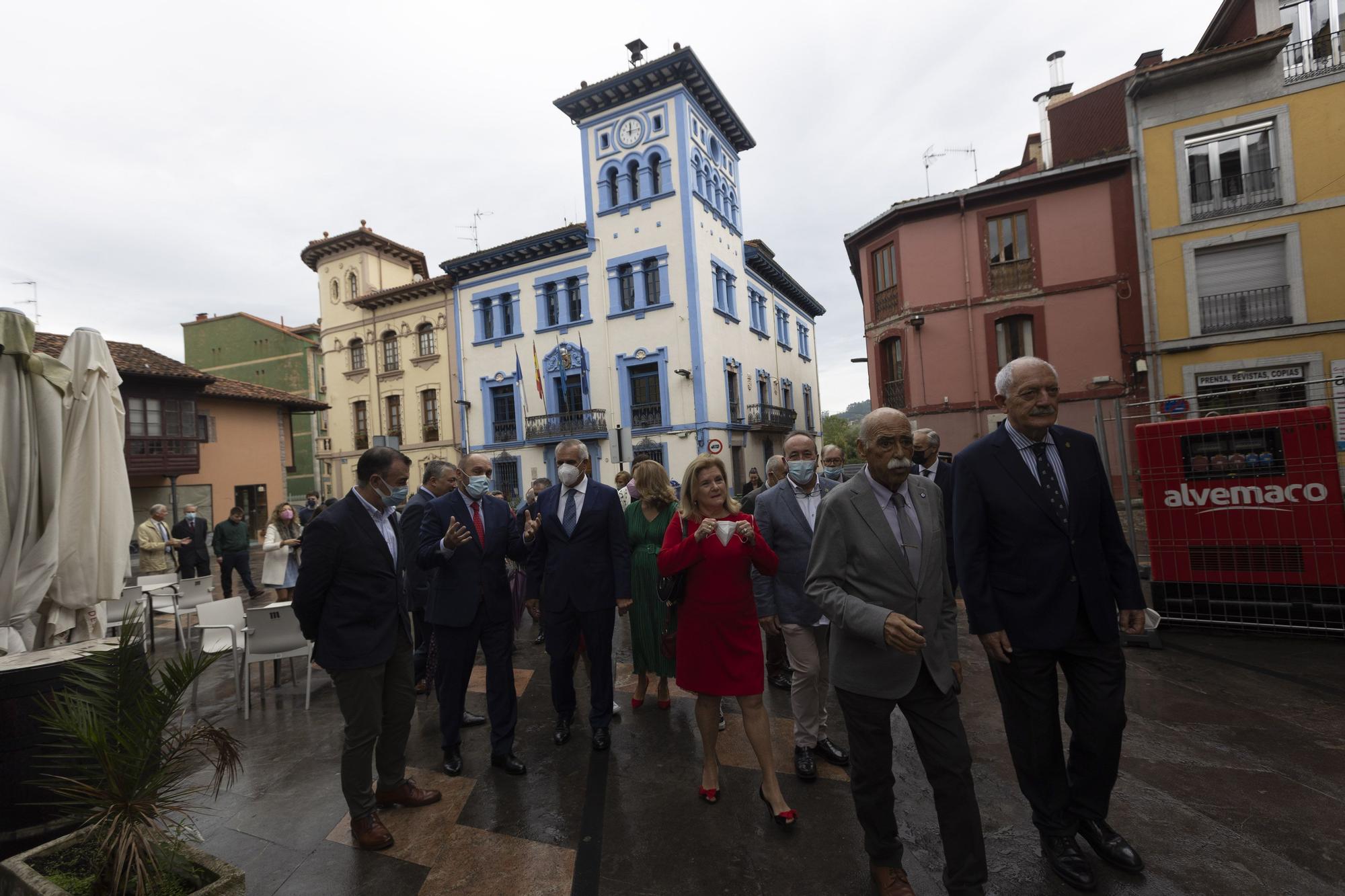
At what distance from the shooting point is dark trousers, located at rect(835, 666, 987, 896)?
239 centimetres

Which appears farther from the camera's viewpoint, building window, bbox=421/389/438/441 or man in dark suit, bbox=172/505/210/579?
building window, bbox=421/389/438/441

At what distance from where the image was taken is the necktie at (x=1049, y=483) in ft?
9.00

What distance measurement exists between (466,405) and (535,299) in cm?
528

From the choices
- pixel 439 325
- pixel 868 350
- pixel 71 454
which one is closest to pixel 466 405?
pixel 439 325

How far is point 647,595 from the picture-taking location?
191 inches

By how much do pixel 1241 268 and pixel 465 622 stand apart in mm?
19376

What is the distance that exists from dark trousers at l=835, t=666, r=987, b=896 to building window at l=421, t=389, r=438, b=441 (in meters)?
26.4

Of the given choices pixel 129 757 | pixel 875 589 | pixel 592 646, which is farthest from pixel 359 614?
pixel 875 589

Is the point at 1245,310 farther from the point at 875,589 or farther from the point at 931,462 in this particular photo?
the point at 875,589

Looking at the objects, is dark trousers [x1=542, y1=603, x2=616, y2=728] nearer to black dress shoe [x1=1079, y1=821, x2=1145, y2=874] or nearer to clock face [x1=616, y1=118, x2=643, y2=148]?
black dress shoe [x1=1079, y1=821, x2=1145, y2=874]

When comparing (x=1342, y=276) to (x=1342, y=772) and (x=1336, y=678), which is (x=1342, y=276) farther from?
(x=1342, y=772)

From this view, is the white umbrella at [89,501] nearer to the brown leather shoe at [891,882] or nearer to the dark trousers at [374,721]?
the dark trousers at [374,721]

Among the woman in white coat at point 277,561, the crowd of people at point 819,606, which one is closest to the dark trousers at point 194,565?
the woman in white coat at point 277,561

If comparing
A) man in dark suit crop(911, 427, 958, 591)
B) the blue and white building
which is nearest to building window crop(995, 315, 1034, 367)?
the blue and white building
